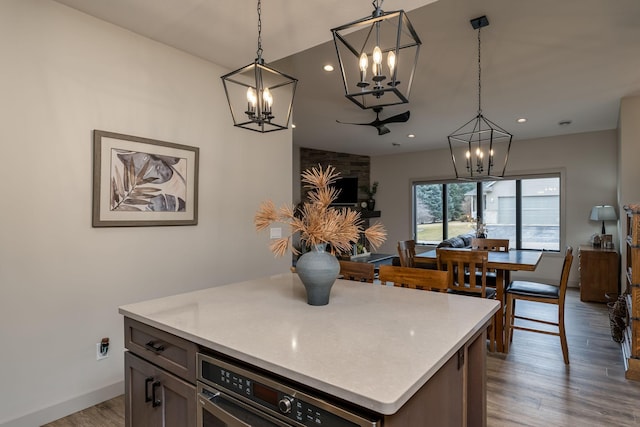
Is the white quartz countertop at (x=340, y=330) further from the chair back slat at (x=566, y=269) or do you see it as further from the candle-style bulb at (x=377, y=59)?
the chair back slat at (x=566, y=269)

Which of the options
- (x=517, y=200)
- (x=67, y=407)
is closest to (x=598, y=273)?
(x=517, y=200)

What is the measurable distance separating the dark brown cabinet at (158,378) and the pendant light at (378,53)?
3.96 ft

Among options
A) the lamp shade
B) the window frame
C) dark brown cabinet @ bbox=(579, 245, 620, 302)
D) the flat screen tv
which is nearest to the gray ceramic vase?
the window frame

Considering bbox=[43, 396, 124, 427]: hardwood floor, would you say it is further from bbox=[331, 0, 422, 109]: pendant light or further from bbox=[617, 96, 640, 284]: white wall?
bbox=[617, 96, 640, 284]: white wall

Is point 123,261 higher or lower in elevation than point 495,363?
higher

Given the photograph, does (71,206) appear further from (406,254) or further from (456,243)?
(456,243)

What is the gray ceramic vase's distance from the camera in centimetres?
157

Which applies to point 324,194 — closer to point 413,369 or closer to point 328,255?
point 328,255

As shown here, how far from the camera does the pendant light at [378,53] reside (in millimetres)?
1290

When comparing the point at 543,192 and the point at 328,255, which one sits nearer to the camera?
the point at 328,255

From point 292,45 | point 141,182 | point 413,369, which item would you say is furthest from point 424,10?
point 413,369

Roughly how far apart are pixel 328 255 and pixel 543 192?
6.92 m

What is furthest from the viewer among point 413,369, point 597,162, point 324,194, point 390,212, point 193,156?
point 390,212

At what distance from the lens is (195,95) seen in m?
3.02
